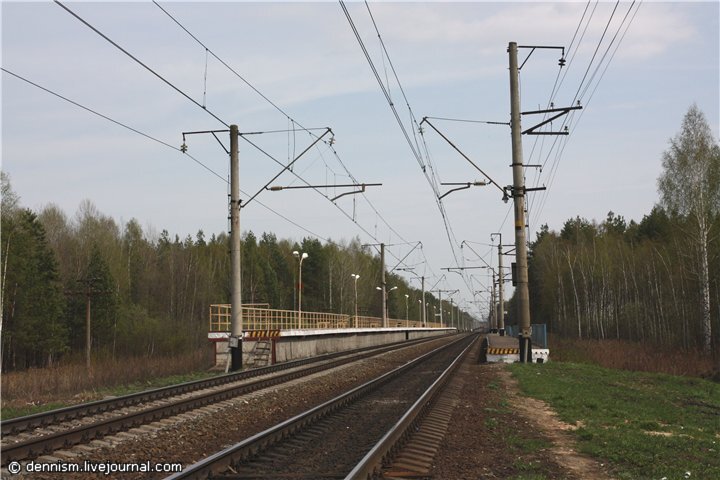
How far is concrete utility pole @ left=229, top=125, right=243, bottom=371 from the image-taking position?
2686 cm

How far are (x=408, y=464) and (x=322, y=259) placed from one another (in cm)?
9925

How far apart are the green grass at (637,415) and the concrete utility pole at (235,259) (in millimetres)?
10200

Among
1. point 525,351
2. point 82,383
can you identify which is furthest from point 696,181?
point 82,383

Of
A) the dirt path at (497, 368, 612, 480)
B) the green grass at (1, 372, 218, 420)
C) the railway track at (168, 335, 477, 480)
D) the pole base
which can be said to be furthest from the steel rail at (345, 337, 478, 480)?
the pole base

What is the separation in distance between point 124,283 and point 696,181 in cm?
6093

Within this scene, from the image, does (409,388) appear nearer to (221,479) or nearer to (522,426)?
(522,426)

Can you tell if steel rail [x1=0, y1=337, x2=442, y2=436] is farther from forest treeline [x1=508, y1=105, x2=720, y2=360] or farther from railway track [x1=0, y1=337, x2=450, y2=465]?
forest treeline [x1=508, y1=105, x2=720, y2=360]

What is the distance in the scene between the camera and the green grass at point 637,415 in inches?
389

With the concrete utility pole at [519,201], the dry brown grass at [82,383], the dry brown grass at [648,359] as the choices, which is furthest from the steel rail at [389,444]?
the dry brown grass at [648,359]

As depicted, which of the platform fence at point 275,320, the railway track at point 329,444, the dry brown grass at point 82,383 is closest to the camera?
the railway track at point 329,444

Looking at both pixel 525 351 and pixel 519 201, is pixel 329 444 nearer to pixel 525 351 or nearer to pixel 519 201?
pixel 519 201

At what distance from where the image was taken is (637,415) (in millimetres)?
15203

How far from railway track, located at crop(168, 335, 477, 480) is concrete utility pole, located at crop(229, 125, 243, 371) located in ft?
34.5

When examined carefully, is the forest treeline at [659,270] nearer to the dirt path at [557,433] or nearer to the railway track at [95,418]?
the dirt path at [557,433]
